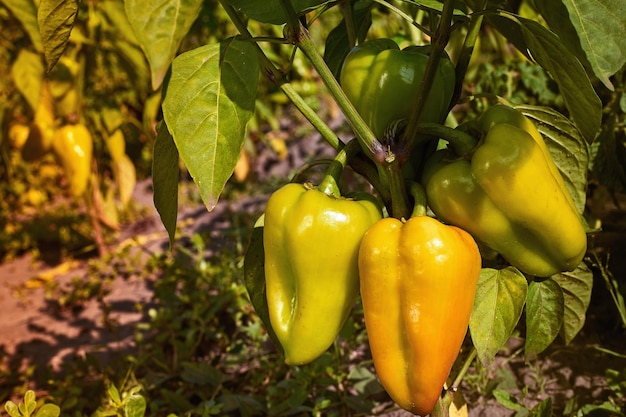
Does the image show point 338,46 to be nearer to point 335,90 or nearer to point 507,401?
point 335,90

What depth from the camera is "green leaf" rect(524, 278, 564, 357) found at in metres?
0.74

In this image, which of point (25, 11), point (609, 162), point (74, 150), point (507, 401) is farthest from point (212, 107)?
point (74, 150)

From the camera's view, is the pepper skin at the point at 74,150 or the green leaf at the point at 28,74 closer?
the green leaf at the point at 28,74

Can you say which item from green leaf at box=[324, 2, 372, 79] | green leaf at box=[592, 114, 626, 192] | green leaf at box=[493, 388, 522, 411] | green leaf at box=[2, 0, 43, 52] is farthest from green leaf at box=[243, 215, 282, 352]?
green leaf at box=[2, 0, 43, 52]

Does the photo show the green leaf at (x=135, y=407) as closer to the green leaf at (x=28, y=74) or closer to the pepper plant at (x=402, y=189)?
the pepper plant at (x=402, y=189)

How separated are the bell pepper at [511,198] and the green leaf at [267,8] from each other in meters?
0.22

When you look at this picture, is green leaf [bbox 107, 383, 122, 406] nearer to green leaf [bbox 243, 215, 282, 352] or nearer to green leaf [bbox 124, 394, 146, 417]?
green leaf [bbox 124, 394, 146, 417]

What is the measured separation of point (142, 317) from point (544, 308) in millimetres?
1329

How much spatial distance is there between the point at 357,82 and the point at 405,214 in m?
0.16

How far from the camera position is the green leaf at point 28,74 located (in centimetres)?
169

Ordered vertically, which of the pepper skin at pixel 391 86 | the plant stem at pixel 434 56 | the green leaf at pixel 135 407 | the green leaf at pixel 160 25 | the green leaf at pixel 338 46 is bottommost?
the green leaf at pixel 135 407

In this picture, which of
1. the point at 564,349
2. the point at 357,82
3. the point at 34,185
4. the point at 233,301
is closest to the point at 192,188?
the point at 34,185

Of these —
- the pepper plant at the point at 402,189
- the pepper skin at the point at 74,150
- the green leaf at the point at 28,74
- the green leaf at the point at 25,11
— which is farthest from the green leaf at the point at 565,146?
the pepper skin at the point at 74,150

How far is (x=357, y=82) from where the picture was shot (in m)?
0.69
